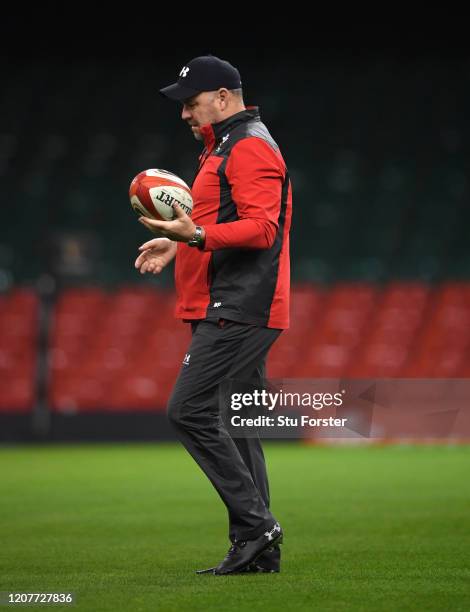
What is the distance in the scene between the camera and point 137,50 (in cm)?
2027

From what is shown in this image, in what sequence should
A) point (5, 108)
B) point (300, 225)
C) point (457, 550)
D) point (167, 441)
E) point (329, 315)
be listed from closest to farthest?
point (457, 550)
point (167, 441)
point (329, 315)
point (300, 225)
point (5, 108)

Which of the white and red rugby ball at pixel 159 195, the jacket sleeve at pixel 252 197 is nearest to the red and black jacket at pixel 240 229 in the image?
the jacket sleeve at pixel 252 197

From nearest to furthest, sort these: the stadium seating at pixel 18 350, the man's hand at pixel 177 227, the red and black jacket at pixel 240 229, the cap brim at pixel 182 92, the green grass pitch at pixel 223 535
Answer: the green grass pitch at pixel 223 535
the man's hand at pixel 177 227
the red and black jacket at pixel 240 229
the cap brim at pixel 182 92
the stadium seating at pixel 18 350

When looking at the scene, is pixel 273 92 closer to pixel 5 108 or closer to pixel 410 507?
pixel 5 108

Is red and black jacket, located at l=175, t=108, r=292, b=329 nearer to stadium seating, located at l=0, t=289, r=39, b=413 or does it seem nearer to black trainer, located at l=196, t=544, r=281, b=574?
black trainer, located at l=196, t=544, r=281, b=574

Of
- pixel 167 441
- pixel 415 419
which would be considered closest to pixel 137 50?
pixel 167 441

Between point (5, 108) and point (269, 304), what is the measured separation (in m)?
16.1

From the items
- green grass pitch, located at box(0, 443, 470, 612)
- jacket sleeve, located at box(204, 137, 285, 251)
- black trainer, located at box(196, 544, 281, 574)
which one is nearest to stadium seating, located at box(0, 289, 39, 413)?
green grass pitch, located at box(0, 443, 470, 612)

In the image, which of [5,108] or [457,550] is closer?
[457,550]

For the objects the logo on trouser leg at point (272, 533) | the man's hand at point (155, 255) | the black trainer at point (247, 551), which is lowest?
the black trainer at point (247, 551)

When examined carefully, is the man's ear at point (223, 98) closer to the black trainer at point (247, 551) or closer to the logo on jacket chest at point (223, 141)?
the logo on jacket chest at point (223, 141)

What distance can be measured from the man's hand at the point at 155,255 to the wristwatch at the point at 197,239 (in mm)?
270

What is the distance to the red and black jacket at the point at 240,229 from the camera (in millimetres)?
4180

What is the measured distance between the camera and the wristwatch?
4066mm
